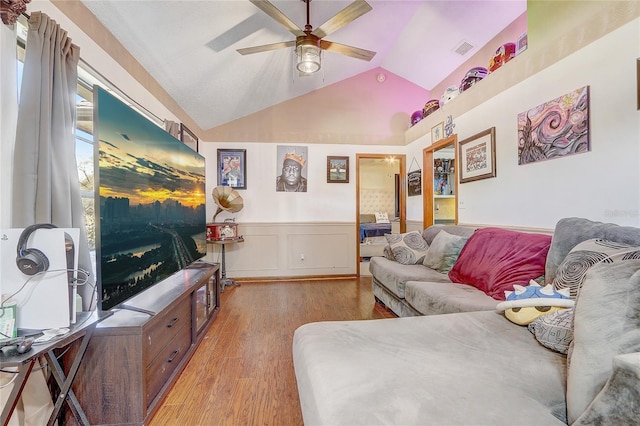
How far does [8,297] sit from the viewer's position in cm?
108

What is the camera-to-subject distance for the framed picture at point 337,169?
15.2 feet

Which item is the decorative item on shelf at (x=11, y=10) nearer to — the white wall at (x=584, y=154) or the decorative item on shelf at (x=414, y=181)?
the white wall at (x=584, y=154)

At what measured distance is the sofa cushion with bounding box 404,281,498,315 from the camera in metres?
1.78

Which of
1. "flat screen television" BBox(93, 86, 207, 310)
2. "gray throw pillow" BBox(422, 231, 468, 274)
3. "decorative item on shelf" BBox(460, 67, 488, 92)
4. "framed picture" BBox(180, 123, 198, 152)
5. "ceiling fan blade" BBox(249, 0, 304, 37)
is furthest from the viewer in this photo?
"framed picture" BBox(180, 123, 198, 152)

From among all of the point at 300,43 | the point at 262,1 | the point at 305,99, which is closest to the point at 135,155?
the point at 262,1

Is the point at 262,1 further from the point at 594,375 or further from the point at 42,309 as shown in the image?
the point at 594,375

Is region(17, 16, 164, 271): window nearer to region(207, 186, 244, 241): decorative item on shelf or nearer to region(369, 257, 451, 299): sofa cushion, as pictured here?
region(207, 186, 244, 241): decorative item on shelf

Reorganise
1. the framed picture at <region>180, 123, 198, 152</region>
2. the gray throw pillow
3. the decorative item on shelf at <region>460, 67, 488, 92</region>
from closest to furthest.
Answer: the gray throw pillow → the decorative item on shelf at <region>460, 67, 488, 92</region> → the framed picture at <region>180, 123, 198, 152</region>

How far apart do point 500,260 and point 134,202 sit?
8.41 ft

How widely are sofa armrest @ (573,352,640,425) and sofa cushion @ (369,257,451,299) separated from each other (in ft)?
6.05

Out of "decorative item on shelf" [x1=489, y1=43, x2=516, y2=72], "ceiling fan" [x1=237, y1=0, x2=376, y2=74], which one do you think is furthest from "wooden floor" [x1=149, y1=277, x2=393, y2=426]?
"decorative item on shelf" [x1=489, y1=43, x2=516, y2=72]

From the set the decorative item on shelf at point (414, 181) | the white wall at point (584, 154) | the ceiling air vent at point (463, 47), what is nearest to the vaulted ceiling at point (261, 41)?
the ceiling air vent at point (463, 47)

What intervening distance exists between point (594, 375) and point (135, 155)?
7.29 ft

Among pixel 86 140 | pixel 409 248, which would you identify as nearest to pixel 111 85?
pixel 86 140
